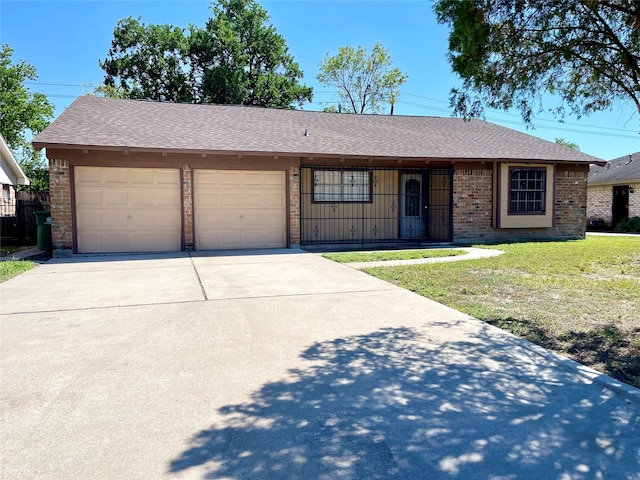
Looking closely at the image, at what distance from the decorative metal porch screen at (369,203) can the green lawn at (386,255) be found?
7.74ft

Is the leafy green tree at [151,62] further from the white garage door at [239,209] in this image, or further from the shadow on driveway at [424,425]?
the shadow on driveway at [424,425]

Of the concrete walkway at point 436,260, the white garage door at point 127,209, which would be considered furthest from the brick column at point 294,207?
the concrete walkway at point 436,260

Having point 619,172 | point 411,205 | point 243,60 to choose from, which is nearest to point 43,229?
point 411,205

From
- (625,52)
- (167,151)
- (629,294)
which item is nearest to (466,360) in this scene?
(625,52)

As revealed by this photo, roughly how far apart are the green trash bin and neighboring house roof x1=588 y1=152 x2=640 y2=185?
74.6 feet

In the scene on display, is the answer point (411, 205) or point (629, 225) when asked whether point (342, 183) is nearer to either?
point (411, 205)

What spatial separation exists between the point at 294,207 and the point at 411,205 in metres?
4.43

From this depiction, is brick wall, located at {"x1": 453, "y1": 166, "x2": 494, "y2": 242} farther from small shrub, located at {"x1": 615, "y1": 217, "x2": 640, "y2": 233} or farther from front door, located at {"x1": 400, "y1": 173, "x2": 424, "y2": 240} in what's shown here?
small shrub, located at {"x1": 615, "y1": 217, "x2": 640, "y2": 233}

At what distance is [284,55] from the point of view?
31.6 metres

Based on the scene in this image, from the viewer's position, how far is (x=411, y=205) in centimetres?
1530

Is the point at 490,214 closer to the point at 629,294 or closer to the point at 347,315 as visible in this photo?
the point at 629,294

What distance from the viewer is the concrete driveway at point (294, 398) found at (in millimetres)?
2465

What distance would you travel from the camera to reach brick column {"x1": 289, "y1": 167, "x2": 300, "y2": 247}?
42.4 ft

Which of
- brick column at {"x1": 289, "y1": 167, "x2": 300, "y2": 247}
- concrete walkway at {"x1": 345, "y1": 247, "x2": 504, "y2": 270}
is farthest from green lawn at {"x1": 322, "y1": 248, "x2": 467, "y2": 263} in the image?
brick column at {"x1": 289, "y1": 167, "x2": 300, "y2": 247}
